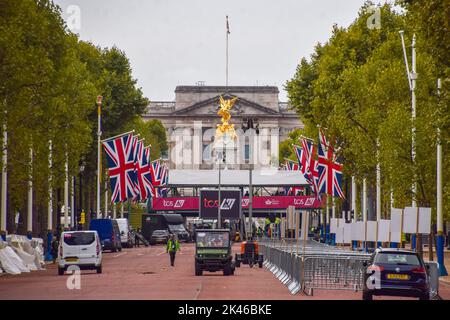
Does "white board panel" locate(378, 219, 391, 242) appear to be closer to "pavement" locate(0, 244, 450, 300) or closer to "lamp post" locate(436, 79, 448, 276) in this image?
"pavement" locate(0, 244, 450, 300)

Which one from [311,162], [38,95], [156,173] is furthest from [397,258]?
[156,173]

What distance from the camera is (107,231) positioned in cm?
9481

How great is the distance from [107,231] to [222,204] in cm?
997

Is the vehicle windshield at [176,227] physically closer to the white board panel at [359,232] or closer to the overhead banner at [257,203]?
the overhead banner at [257,203]

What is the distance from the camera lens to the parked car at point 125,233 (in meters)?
109

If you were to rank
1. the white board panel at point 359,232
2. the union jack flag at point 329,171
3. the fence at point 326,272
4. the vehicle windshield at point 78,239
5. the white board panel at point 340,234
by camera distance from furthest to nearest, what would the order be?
1. the union jack flag at point 329,171
2. the white board panel at point 340,234
3. the white board panel at point 359,232
4. the vehicle windshield at point 78,239
5. the fence at point 326,272

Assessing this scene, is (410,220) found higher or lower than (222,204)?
lower

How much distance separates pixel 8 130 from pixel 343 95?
25.4m

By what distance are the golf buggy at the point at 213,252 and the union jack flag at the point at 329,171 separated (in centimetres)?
2137

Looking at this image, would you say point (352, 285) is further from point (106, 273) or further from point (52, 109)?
point (52, 109)

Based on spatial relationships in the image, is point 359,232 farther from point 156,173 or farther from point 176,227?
point 176,227

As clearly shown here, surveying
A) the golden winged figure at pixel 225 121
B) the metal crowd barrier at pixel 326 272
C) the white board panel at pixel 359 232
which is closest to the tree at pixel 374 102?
the white board panel at pixel 359 232

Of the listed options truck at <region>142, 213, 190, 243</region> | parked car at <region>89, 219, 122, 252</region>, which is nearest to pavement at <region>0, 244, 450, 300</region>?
parked car at <region>89, 219, 122, 252</region>
